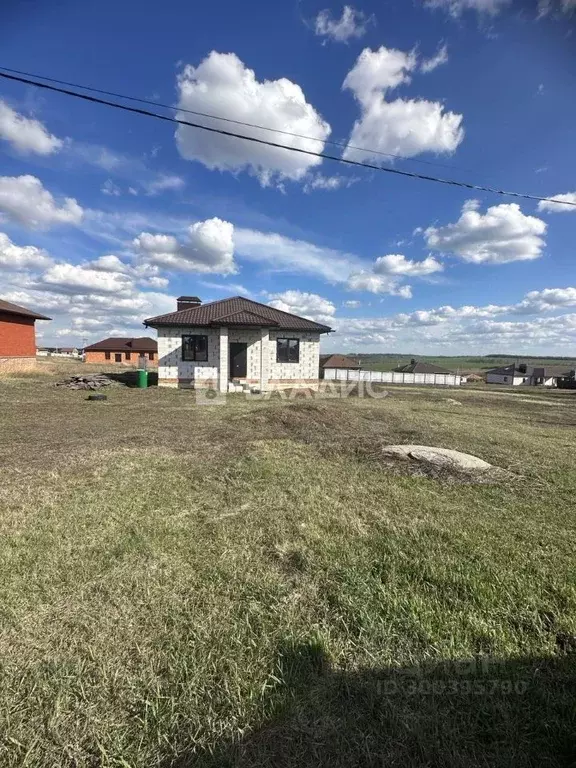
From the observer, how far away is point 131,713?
1.88 metres

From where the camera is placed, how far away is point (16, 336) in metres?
21.7

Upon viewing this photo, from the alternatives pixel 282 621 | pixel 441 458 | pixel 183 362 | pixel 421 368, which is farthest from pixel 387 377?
pixel 282 621

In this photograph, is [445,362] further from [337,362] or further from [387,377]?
[387,377]

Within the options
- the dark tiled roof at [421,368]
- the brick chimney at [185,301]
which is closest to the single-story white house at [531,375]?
the dark tiled roof at [421,368]

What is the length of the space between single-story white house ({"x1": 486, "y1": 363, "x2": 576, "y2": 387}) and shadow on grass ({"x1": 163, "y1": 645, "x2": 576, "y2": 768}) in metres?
85.9

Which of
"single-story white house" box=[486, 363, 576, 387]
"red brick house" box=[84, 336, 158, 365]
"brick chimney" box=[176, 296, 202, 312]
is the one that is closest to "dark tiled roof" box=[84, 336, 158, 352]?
"red brick house" box=[84, 336, 158, 365]

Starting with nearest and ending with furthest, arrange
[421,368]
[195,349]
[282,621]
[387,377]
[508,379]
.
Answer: [282,621]
[195,349]
[387,377]
[421,368]
[508,379]

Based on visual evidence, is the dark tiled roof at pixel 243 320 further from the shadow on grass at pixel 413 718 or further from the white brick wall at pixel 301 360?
the shadow on grass at pixel 413 718

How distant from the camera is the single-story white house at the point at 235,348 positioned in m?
17.6

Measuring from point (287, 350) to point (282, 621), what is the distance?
57.5 feet

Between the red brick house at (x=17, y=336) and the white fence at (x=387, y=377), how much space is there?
83.5ft

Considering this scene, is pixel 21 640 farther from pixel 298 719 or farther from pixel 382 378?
pixel 382 378

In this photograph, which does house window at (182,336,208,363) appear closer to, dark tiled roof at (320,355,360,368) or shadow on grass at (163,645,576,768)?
shadow on grass at (163,645,576,768)

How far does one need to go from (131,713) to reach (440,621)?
200 centimetres
